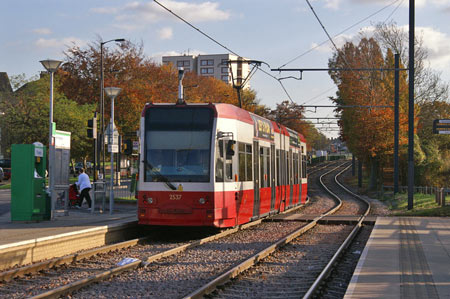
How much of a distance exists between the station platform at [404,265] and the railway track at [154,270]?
2.10m

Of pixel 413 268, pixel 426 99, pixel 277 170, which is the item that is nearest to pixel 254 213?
pixel 277 170

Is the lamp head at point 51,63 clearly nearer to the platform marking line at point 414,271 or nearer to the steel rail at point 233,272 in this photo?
the steel rail at point 233,272

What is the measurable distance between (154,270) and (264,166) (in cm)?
931

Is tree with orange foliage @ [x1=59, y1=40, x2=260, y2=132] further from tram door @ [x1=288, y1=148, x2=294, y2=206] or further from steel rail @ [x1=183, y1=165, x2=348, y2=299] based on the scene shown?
steel rail @ [x1=183, y1=165, x2=348, y2=299]

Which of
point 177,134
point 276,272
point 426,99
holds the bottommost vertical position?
point 276,272

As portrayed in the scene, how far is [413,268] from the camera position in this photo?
10867mm

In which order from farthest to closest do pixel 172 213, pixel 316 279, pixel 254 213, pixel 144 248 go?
pixel 254 213 → pixel 172 213 → pixel 144 248 → pixel 316 279

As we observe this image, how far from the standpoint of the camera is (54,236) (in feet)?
42.8

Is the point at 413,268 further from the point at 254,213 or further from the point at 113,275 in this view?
the point at 254,213

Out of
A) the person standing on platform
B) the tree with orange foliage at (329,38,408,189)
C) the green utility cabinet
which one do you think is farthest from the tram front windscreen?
the tree with orange foliage at (329,38,408,189)

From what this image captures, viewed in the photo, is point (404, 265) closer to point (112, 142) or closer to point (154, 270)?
point (154, 270)

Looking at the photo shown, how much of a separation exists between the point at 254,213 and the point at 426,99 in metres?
34.1

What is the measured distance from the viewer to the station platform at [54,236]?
1184 cm

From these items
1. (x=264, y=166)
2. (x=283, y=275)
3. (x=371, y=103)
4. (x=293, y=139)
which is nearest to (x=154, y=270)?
(x=283, y=275)
